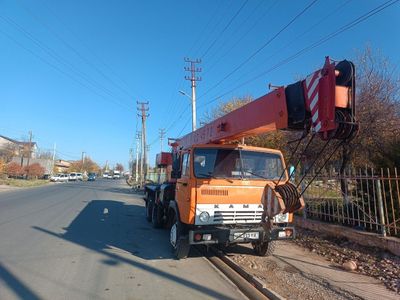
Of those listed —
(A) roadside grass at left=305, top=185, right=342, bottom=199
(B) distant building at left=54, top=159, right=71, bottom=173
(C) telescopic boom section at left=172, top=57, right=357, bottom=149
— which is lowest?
(A) roadside grass at left=305, top=185, right=342, bottom=199

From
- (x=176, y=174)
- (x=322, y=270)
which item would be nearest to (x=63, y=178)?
(x=176, y=174)

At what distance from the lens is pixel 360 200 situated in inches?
368

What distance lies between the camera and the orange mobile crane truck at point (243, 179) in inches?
207

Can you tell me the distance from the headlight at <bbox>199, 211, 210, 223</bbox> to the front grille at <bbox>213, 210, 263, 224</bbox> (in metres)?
0.18

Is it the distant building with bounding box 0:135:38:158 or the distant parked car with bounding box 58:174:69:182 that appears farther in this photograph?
the distant building with bounding box 0:135:38:158

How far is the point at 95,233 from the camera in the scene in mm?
11141

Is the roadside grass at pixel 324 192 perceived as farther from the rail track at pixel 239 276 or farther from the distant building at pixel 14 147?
the distant building at pixel 14 147

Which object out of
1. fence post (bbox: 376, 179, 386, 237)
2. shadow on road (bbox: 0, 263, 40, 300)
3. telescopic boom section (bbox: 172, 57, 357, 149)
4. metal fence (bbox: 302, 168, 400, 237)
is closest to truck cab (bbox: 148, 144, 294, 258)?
telescopic boom section (bbox: 172, 57, 357, 149)

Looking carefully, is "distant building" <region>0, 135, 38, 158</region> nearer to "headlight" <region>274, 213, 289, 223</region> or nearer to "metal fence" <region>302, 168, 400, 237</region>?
"metal fence" <region>302, 168, 400, 237</region>

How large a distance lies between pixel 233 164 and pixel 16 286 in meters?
4.51

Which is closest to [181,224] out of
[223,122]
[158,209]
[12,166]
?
[223,122]

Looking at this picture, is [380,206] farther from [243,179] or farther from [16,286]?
[16,286]

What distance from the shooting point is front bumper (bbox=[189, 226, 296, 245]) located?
703cm

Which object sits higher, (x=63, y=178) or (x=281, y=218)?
(x=63, y=178)
